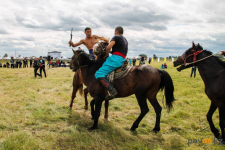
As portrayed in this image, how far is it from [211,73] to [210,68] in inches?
6.1

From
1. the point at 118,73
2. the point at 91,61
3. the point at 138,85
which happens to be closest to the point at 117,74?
the point at 118,73

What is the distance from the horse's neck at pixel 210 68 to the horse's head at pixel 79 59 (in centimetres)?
353

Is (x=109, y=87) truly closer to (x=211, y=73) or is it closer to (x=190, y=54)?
(x=190, y=54)

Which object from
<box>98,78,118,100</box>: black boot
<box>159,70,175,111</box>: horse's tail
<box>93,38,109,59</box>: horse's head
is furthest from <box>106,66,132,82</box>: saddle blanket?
<box>159,70,175,111</box>: horse's tail

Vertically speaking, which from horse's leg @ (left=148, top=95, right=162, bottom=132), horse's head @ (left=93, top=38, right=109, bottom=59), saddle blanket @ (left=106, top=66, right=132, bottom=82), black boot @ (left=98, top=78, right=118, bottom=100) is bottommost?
horse's leg @ (left=148, top=95, right=162, bottom=132)

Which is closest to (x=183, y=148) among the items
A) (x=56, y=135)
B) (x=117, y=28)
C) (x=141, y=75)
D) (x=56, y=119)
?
(x=141, y=75)

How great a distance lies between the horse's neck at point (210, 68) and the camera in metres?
4.63

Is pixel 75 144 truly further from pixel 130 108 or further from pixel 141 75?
pixel 130 108

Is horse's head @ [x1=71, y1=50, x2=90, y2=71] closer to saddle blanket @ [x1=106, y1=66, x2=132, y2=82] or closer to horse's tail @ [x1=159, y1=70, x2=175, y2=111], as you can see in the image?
saddle blanket @ [x1=106, y1=66, x2=132, y2=82]

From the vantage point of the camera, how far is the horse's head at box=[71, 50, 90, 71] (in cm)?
581

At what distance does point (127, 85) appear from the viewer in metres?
5.11

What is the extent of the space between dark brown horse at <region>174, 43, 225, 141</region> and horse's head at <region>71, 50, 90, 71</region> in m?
2.99

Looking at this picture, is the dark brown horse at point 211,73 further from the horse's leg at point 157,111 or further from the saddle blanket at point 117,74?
the saddle blanket at point 117,74

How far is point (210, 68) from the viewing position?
4742 millimetres
